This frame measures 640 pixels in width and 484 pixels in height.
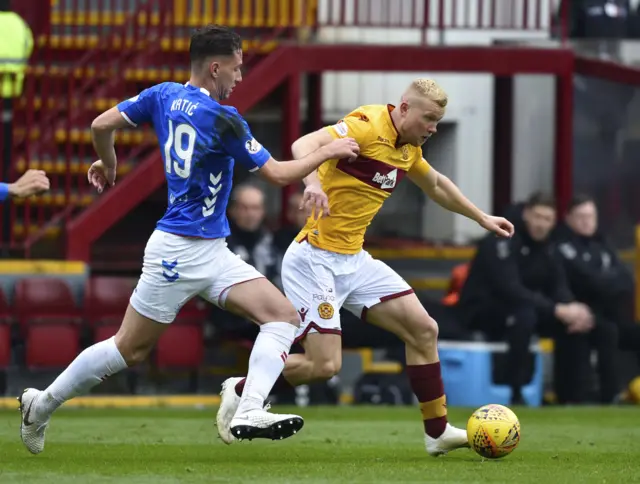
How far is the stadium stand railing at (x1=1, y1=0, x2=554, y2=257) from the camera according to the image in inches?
570

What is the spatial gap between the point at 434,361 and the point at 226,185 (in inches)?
62.5

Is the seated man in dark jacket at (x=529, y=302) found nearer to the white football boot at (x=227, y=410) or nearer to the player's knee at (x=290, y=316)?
the white football boot at (x=227, y=410)

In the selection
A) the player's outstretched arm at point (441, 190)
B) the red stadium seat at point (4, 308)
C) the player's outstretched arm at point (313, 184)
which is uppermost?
the player's outstretched arm at point (313, 184)

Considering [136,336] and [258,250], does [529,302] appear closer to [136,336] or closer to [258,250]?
[258,250]

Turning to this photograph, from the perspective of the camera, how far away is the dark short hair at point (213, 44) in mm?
7629

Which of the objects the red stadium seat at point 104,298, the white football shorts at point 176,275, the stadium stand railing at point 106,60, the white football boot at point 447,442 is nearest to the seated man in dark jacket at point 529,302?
the stadium stand railing at point 106,60

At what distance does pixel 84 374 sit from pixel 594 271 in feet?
23.9

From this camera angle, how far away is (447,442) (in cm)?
830

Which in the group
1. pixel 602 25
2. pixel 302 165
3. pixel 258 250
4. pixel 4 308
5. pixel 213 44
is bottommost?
pixel 4 308

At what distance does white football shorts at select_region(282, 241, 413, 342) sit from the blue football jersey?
886mm

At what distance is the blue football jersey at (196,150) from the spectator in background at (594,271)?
683 centimetres

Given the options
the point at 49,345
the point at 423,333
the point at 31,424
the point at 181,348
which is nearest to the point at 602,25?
the point at 181,348

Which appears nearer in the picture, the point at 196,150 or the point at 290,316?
the point at 196,150

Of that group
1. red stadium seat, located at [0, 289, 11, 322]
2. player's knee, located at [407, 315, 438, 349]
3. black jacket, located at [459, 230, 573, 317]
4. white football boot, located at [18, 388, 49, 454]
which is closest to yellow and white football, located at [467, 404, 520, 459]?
player's knee, located at [407, 315, 438, 349]
